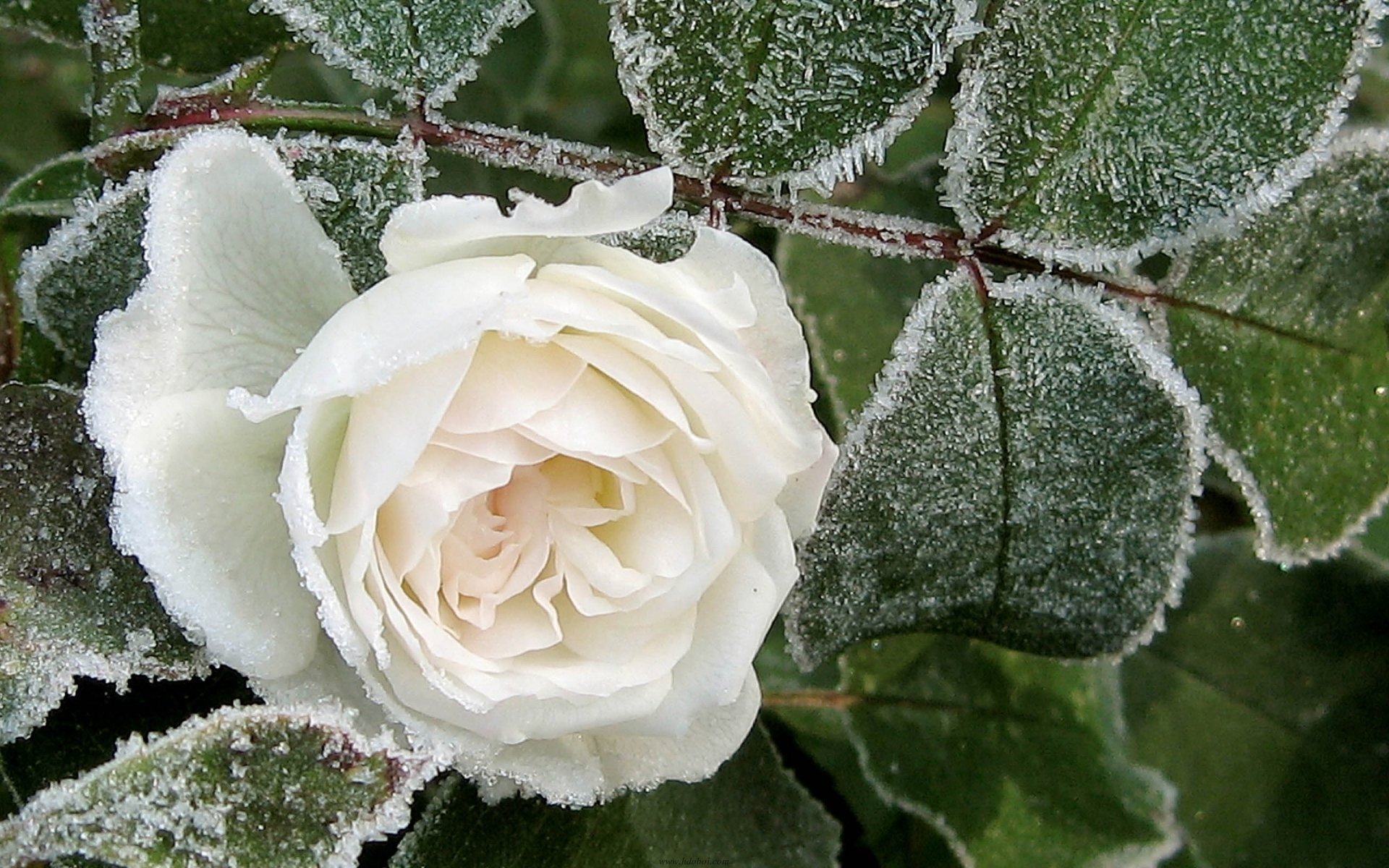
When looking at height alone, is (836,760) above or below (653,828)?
below

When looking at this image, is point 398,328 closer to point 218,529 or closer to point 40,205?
point 218,529

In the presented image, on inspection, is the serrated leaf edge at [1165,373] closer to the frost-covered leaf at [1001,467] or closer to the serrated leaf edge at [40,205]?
the frost-covered leaf at [1001,467]

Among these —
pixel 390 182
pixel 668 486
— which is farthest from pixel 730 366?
pixel 390 182

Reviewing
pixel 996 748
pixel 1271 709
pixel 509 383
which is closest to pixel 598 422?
pixel 509 383

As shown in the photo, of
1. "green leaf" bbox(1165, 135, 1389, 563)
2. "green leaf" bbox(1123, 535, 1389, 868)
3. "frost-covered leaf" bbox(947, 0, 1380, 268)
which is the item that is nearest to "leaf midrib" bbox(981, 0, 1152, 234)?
"frost-covered leaf" bbox(947, 0, 1380, 268)

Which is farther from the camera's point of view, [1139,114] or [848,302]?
[848,302]
